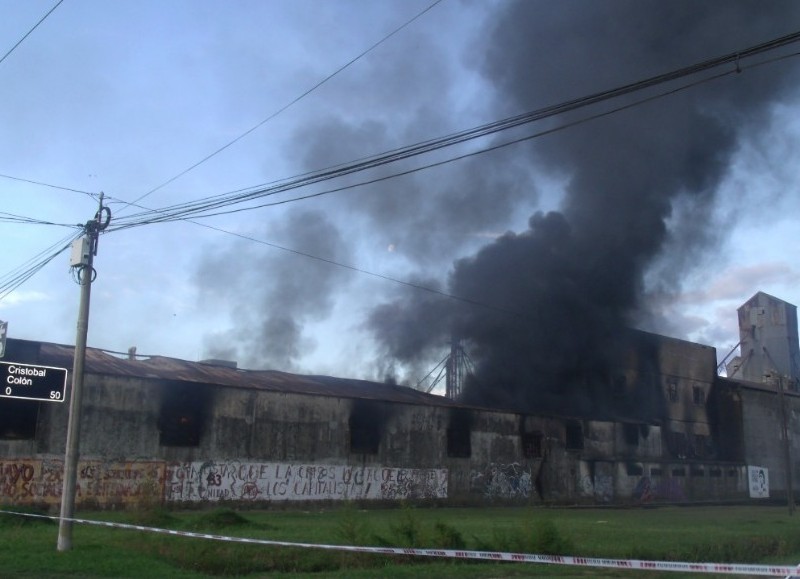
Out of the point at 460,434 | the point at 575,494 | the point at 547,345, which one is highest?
the point at 547,345

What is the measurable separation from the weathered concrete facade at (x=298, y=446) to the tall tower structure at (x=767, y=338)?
69.3ft

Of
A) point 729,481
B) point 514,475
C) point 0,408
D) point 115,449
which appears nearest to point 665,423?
point 729,481

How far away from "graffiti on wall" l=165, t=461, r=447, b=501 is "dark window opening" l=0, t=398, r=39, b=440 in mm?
4968

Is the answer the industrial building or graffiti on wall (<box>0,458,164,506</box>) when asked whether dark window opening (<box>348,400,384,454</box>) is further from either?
graffiti on wall (<box>0,458,164,506</box>)

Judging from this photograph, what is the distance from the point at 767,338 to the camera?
68000 mm

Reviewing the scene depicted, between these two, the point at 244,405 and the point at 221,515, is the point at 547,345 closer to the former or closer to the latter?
the point at 244,405

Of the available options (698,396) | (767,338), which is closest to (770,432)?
(698,396)

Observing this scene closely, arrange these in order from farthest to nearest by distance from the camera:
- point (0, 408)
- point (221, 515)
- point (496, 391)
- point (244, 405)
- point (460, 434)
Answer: point (496, 391)
point (460, 434)
point (244, 405)
point (0, 408)
point (221, 515)

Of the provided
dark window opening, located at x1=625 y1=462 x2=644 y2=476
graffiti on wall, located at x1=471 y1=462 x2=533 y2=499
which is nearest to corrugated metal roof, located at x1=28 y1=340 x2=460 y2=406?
graffiti on wall, located at x1=471 y1=462 x2=533 y2=499

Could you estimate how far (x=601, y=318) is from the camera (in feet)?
163

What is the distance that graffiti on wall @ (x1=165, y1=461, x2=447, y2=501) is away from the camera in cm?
2831

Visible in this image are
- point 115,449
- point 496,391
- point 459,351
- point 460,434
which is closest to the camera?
point 115,449

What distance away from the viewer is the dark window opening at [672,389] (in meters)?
56.2

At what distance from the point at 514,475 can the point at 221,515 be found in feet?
75.2
